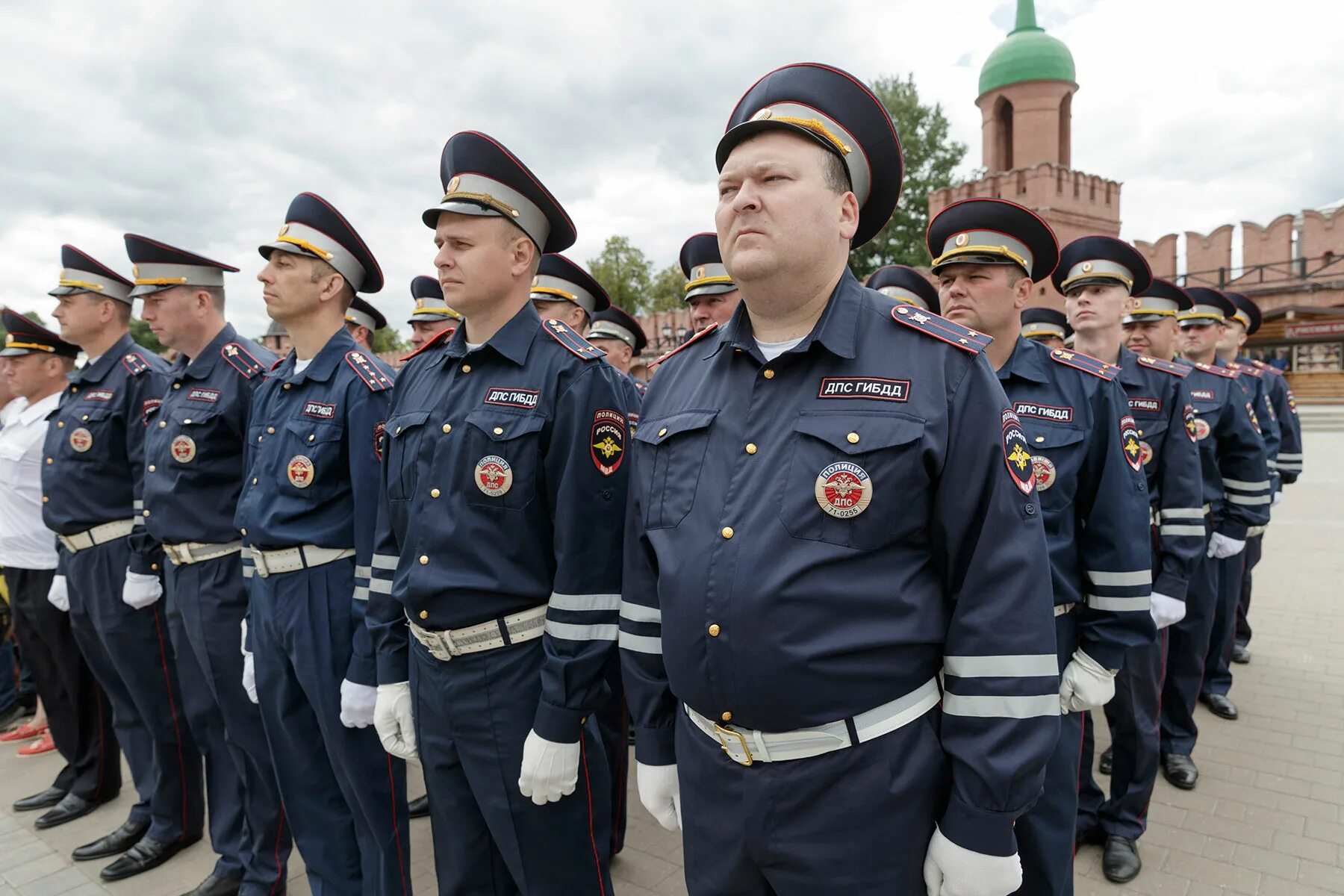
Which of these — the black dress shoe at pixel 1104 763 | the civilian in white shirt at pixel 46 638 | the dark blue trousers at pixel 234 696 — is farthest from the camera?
the civilian in white shirt at pixel 46 638

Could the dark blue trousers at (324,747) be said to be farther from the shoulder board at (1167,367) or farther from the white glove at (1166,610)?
the shoulder board at (1167,367)

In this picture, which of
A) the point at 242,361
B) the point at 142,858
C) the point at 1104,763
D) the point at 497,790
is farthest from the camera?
the point at 1104,763

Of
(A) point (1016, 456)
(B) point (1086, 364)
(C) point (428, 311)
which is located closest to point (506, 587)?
(A) point (1016, 456)

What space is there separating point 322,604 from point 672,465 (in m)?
1.80

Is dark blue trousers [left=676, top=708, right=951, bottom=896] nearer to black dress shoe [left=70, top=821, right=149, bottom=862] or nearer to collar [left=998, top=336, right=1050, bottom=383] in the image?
collar [left=998, top=336, right=1050, bottom=383]

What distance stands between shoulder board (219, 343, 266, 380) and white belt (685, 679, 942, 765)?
9.60 feet

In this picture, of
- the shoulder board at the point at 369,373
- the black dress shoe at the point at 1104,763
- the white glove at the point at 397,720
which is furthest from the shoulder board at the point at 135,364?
the black dress shoe at the point at 1104,763

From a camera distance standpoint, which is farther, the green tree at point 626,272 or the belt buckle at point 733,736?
the green tree at point 626,272

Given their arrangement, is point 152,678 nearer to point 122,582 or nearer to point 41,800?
point 122,582

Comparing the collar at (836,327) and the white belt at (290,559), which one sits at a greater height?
the collar at (836,327)

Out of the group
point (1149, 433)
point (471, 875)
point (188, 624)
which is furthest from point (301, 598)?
point (1149, 433)

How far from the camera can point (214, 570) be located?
332 cm

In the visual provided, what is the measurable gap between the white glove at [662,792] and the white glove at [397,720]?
908mm

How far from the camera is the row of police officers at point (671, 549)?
5.08 ft
